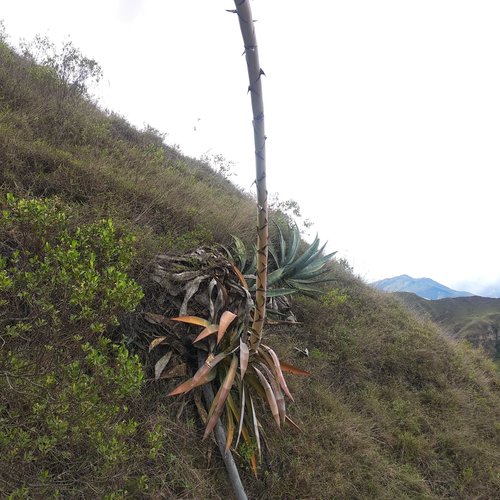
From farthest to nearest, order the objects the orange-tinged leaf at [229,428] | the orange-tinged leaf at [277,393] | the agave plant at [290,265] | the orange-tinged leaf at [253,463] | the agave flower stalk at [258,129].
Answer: the agave plant at [290,265]
the orange-tinged leaf at [277,393]
the orange-tinged leaf at [253,463]
the orange-tinged leaf at [229,428]
the agave flower stalk at [258,129]

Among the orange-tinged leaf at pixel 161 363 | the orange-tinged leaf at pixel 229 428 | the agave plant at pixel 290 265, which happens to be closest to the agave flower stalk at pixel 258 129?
the orange-tinged leaf at pixel 229 428

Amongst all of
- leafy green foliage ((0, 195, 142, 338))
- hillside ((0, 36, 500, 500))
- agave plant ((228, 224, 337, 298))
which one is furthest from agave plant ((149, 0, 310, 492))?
agave plant ((228, 224, 337, 298))

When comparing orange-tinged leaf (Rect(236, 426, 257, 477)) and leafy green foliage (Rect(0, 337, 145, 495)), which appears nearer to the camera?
leafy green foliage (Rect(0, 337, 145, 495))

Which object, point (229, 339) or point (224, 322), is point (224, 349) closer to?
point (229, 339)

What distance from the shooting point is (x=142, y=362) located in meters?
2.93

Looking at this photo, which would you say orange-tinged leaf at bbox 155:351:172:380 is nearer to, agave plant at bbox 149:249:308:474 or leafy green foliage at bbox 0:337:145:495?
agave plant at bbox 149:249:308:474

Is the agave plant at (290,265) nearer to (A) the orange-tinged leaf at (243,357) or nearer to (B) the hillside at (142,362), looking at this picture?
(B) the hillside at (142,362)

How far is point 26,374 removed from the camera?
181 centimetres

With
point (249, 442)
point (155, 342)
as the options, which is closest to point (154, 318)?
point (155, 342)

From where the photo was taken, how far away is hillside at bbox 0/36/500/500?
189 cm

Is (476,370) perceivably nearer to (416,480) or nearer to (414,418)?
(414,418)

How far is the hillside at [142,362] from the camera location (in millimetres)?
1892

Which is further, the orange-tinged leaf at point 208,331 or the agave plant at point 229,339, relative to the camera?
the orange-tinged leaf at point 208,331

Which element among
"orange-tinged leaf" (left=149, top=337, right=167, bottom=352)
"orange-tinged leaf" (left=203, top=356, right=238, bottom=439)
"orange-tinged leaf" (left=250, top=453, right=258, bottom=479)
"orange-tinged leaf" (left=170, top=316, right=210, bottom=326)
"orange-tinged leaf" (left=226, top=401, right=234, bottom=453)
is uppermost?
"orange-tinged leaf" (left=170, top=316, right=210, bottom=326)
